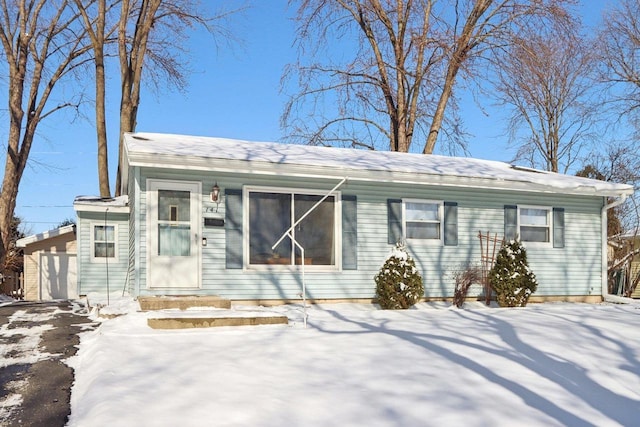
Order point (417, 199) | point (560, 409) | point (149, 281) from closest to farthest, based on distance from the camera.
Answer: point (560, 409)
point (149, 281)
point (417, 199)

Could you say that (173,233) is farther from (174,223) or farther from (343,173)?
(343,173)

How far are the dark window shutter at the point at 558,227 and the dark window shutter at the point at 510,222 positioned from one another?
954mm

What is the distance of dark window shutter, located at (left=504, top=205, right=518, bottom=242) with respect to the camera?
11664 mm

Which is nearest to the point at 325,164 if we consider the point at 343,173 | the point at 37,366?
the point at 343,173

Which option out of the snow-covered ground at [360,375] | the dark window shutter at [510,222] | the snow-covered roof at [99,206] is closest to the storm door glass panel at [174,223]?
the snow-covered ground at [360,375]

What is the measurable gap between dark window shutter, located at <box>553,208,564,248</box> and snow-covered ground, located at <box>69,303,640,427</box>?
15.6ft

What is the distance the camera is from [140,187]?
9.25 m

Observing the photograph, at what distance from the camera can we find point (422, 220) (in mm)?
11047

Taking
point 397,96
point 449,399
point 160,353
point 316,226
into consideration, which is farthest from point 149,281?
point 397,96

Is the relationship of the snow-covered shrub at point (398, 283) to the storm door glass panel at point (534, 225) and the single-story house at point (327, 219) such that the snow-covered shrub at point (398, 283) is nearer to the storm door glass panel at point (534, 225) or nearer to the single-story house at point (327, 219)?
the single-story house at point (327, 219)

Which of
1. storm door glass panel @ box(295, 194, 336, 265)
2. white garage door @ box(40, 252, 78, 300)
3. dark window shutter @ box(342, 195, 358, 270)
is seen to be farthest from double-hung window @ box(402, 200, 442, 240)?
white garage door @ box(40, 252, 78, 300)

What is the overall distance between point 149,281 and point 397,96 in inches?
555

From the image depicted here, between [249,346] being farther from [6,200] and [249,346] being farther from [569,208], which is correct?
[6,200]

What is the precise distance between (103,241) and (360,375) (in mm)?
10425
